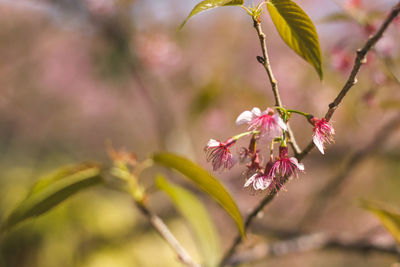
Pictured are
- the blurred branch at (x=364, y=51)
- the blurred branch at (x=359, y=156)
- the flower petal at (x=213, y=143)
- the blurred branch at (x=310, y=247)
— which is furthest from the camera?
the blurred branch at (x=359, y=156)

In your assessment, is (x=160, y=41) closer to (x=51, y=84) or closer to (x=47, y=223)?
(x=47, y=223)

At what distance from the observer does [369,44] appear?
0.43m

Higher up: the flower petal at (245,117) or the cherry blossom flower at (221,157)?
the flower petal at (245,117)

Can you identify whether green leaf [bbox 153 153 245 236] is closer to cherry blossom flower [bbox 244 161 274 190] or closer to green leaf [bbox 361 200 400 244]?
cherry blossom flower [bbox 244 161 274 190]

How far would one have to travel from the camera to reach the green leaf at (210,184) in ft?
1.68

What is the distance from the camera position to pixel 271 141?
49cm

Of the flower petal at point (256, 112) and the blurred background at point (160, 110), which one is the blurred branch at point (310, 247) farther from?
the flower petal at point (256, 112)

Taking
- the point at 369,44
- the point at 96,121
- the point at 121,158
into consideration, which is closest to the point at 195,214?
the point at 121,158

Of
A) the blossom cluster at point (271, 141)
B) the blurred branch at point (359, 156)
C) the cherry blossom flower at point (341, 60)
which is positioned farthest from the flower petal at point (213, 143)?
the blurred branch at point (359, 156)

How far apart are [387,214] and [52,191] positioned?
0.61 meters

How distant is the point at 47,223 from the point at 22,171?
27.6 inches

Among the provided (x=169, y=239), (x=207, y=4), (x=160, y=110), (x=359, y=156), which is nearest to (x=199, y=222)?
(x=169, y=239)

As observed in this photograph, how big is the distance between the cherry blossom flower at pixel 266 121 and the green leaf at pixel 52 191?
0.33 metres

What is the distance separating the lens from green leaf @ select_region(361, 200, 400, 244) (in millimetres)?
656
